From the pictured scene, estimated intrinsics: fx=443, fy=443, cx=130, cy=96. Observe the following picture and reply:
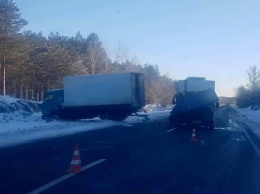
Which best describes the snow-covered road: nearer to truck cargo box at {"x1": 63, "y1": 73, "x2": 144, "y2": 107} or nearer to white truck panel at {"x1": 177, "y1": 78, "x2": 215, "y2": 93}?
truck cargo box at {"x1": 63, "y1": 73, "x2": 144, "y2": 107}

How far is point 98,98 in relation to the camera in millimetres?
39062

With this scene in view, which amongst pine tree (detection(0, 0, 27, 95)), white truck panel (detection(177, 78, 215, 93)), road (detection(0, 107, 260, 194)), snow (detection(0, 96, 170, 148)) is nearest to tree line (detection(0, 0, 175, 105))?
pine tree (detection(0, 0, 27, 95))

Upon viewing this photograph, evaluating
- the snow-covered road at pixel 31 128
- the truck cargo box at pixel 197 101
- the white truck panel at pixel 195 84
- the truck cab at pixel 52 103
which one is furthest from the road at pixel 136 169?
the truck cab at pixel 52 103

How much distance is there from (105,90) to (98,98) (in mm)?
940

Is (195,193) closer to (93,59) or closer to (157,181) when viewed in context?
(157,181)

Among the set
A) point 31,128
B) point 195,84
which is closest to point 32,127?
point 31,128

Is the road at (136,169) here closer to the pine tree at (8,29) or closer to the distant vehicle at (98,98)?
the distant vehicle at (98,98)

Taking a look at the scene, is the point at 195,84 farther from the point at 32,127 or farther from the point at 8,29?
the point at 8,29

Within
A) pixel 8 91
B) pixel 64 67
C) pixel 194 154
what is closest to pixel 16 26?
pixel 64 67

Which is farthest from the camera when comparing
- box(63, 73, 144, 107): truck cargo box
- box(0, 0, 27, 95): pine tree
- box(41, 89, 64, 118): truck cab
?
box(0, 0, 27, 95): pine tree

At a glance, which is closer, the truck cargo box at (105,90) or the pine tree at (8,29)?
the truck cargo box at (105,90)

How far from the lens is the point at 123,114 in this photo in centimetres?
3872

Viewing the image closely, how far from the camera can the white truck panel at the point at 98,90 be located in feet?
125

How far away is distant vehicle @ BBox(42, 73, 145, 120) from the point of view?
38250 mm
